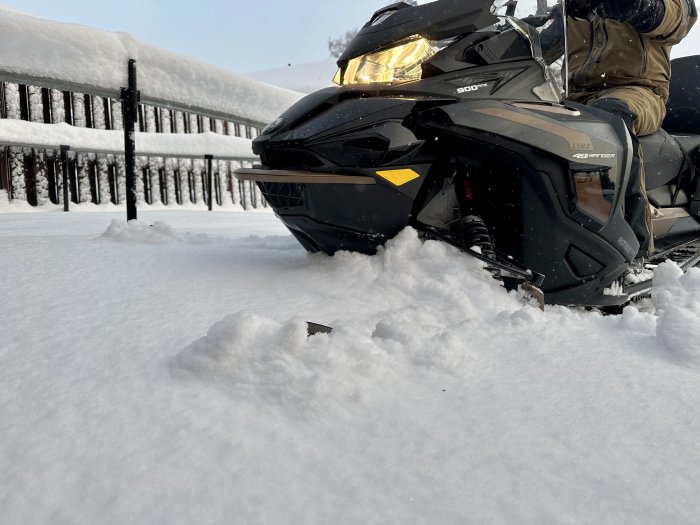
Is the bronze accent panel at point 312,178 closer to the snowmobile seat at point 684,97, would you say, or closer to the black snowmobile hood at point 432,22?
the black snowmobile hood at point 432,22

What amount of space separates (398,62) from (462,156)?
35 centimetres

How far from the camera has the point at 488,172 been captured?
1.74m

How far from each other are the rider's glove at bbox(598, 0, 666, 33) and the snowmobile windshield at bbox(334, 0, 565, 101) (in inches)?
20.4

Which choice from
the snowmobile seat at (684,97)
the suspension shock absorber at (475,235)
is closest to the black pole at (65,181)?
the suspension shock absorber at (475,235)

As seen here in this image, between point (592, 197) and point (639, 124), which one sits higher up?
point (639, 124)

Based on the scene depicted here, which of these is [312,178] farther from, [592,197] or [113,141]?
[113,141]

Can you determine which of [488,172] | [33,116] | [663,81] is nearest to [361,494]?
[488,172]

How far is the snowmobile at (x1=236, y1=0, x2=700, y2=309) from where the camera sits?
1586 millimetres

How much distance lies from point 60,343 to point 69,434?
35 cm

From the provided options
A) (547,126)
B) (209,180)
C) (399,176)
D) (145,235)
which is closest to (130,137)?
(145,235)

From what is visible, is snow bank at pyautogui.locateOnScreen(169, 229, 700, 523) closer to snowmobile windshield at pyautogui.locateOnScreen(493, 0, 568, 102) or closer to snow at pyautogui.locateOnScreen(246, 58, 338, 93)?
snowmobile windshield at pyautogui.locateOnScreen(493, 0, 568, 102)

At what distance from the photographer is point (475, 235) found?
1.71 meters

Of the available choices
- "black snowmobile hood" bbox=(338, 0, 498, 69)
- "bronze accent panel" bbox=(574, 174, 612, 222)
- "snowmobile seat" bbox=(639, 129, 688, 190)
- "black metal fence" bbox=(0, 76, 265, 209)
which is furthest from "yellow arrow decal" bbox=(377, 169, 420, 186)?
"black metal fence" bbox=(0, 76, 265, 209)

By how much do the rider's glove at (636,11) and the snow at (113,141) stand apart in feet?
16.5
